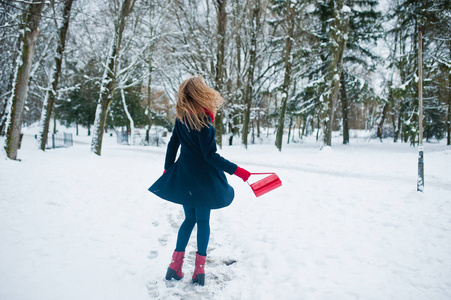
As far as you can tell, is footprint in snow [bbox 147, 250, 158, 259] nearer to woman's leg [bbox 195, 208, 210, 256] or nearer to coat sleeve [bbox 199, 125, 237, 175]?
woman's leg [bbox 195, 208, 210, 256]

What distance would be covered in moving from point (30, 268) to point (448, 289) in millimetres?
3954

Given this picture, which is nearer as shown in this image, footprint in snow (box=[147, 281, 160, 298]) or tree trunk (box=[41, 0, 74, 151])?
footprint in snow (box=[147, 281, 160, 298])

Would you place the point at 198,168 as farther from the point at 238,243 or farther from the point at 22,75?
the point at 22,75

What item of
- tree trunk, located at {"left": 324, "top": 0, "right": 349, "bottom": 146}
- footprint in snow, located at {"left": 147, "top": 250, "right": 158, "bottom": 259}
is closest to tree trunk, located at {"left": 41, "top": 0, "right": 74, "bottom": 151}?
footprint in snow, located at {"left": 147, "top": 250, "right": 158, "bottom": 259}

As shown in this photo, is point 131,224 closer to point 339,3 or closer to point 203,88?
point 203,88

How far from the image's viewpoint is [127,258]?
2896mm

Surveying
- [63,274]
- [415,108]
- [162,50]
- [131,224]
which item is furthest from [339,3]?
[63,274]

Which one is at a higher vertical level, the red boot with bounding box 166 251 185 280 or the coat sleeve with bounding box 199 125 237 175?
the coat sleeve with bounding box 199 125 237 175

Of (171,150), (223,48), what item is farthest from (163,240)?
(223,48)

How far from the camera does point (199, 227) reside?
7.93 ft

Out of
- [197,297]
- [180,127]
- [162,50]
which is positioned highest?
[162,50]

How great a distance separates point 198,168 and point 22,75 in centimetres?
851

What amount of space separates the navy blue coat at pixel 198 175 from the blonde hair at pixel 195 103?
3.2 inches

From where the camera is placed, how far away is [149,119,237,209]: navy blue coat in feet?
7.34
